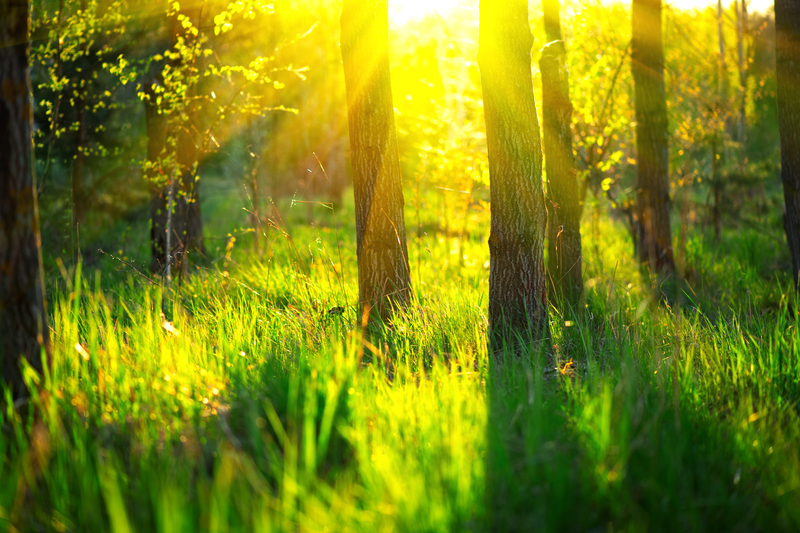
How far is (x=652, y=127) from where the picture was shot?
301 inches

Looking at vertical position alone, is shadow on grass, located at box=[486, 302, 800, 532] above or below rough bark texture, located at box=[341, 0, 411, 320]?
below

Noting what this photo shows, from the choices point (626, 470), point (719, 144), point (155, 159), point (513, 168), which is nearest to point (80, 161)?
point (155, 159)

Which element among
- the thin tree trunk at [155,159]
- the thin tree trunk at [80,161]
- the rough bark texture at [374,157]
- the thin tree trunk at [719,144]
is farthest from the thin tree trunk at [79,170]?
the thin tree trunk at [719,144]

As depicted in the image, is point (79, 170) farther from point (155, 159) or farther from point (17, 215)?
point (17, 215)

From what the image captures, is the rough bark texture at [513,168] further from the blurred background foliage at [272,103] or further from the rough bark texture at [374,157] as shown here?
the blurred background foliage at [272,103]

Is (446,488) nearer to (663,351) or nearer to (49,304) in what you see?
(663,351)

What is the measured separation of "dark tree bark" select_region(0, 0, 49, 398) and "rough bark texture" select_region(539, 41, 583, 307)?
4.05m

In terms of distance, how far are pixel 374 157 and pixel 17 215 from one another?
267cm

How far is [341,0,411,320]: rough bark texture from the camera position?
4527 millimetres

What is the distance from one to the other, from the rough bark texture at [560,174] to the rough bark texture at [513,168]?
1.11 metres

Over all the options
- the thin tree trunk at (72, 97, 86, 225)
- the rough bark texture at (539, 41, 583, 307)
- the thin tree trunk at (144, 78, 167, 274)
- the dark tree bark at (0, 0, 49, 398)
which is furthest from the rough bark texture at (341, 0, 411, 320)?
the thin tree trunk at (72, 97, 86, 225)

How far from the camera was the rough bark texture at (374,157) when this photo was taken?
4.53m

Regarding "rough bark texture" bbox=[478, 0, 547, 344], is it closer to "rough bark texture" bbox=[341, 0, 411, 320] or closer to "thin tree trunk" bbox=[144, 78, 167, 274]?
"rough bark texture" bbox=[341, 0, 411, 320]

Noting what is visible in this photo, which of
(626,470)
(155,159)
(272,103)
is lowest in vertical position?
(626,470)
